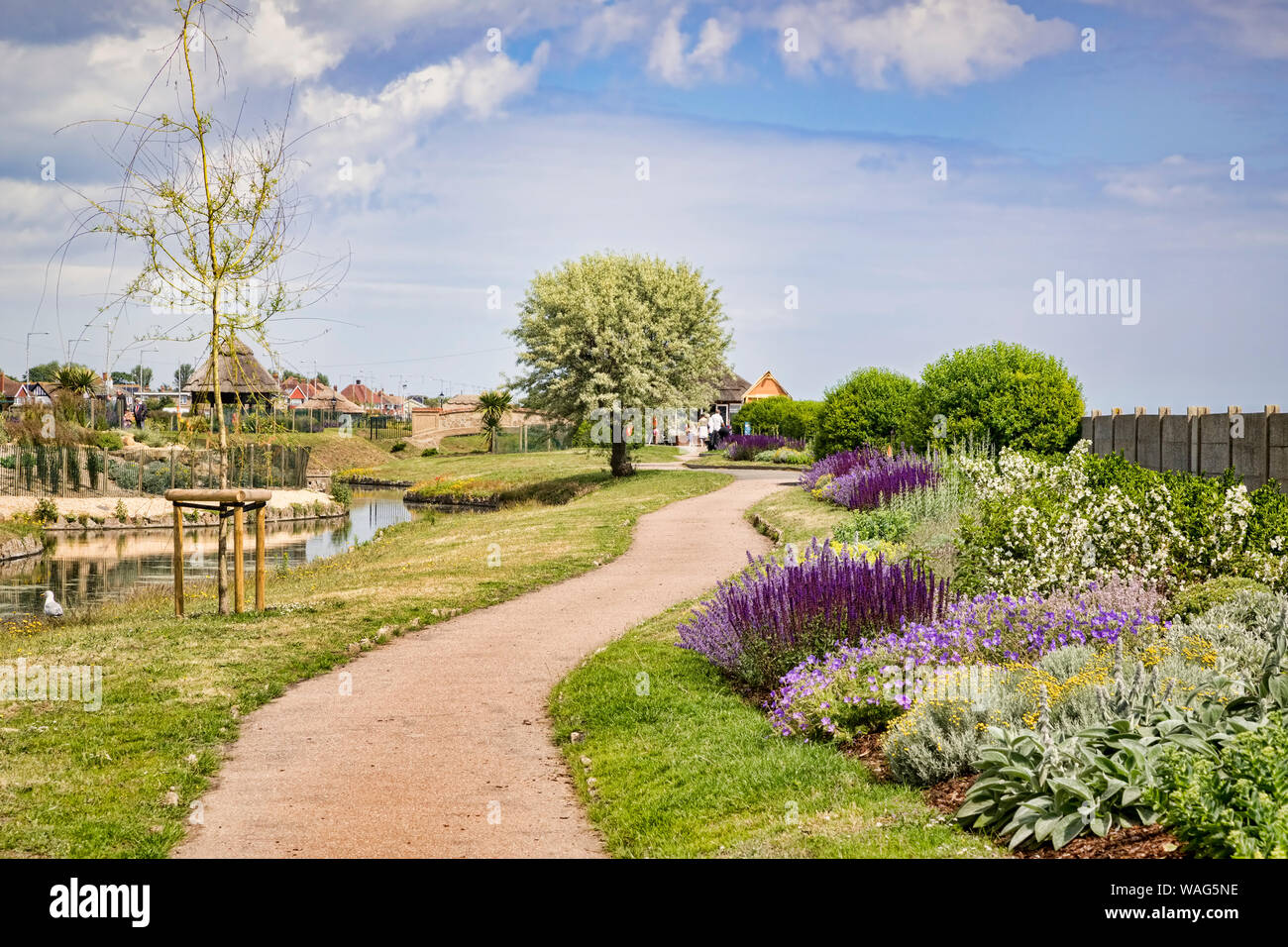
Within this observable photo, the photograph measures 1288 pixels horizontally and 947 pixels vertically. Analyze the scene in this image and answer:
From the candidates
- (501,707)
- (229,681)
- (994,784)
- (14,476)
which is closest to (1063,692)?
(994,784)

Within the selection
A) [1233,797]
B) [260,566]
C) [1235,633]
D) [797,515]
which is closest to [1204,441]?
[797,515]

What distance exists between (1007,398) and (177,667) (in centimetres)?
1530

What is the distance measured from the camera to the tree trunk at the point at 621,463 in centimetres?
3519

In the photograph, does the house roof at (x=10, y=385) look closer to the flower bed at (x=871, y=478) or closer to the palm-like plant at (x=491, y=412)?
the palm-like plant at (x=491, y=412)

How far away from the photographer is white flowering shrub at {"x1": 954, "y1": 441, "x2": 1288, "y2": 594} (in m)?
9.64

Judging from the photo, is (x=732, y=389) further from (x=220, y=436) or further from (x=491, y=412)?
(x=220, y=436)

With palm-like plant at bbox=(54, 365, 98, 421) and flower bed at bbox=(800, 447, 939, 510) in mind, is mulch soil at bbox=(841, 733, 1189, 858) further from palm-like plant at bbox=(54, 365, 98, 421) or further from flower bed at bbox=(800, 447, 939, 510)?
palm-like plant at bbox=(54, 365, 98, 421)

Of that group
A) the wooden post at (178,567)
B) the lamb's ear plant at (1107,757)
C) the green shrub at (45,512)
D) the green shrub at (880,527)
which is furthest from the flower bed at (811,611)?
the green shrub at (45,512)

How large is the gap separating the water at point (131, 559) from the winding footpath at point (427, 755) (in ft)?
18.2

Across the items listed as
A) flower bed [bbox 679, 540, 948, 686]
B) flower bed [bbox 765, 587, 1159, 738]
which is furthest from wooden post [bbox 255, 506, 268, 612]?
flower bed [bbox 765, 587, 1159, 738]

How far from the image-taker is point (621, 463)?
35438 millimetres

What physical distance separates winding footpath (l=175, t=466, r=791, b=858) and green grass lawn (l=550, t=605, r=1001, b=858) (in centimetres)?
28

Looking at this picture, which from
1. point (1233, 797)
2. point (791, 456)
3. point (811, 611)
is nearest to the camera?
point (1233, 797)
